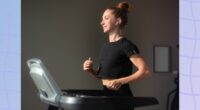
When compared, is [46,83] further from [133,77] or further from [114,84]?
[133,77]

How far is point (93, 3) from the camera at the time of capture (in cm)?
506

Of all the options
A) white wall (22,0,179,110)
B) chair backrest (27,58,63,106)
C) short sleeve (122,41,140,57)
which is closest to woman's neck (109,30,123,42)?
short sleeve (122,41,140,57)

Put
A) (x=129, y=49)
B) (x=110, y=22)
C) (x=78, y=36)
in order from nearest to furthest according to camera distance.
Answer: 1. (x=129, y=49)
2. (x=110, y=22)
3. (x=78, y=36)

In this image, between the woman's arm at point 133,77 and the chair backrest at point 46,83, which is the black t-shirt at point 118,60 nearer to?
the woman's arm at point 133,77

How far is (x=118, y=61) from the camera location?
2.81m

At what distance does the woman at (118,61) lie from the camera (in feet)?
8.93

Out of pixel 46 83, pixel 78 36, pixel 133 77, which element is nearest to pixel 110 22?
pixel 133 77

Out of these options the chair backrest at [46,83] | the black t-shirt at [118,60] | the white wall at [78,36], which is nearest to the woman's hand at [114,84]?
the black t-shirt at [118,60]

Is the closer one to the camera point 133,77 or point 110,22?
point 133,77

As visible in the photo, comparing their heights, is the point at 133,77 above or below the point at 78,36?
below

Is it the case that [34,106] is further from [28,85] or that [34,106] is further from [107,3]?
[107,3]

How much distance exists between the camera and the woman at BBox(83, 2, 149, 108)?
2.72 m

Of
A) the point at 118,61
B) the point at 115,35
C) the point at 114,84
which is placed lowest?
the point at 114,84

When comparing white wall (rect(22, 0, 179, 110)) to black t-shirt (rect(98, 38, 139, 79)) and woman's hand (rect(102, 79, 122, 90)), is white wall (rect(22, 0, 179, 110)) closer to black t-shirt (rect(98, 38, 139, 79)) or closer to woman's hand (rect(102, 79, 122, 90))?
black t-shirt (rect(98, 38, 139, 79))
